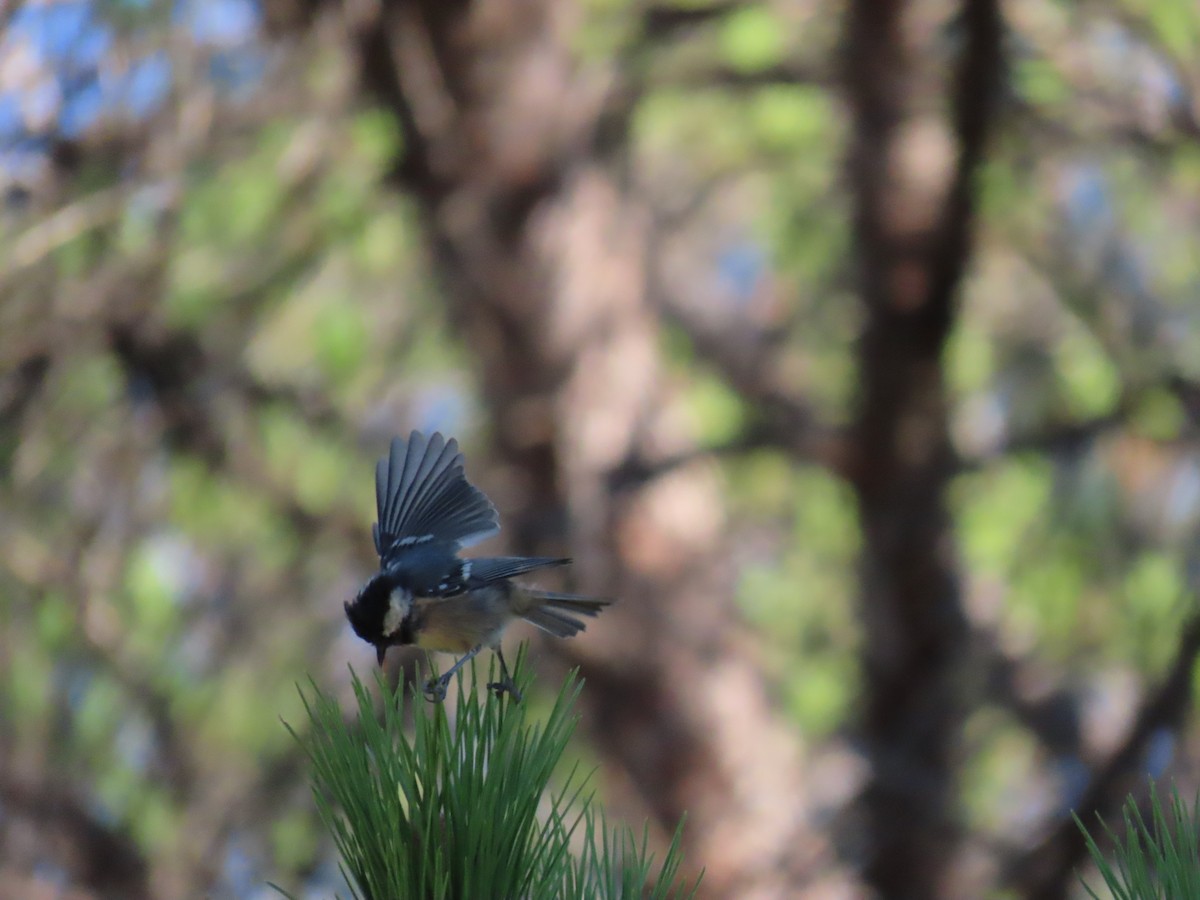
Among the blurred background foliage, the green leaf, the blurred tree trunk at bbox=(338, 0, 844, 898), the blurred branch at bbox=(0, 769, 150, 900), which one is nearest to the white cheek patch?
the blurred background foliage

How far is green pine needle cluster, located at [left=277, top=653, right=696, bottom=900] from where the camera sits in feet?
3.02

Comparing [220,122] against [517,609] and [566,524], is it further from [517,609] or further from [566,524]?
[517,609]

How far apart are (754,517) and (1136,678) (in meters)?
1.35

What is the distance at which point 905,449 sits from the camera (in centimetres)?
308

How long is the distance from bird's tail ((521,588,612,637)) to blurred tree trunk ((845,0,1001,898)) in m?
1.31

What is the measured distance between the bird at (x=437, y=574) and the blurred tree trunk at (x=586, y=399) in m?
1.19

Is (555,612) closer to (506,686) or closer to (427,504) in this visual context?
(427,504)

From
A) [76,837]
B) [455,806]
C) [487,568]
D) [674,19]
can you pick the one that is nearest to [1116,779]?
[487,568]

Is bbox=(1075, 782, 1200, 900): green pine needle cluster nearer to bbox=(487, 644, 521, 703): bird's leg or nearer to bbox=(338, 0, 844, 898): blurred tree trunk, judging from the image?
bbox=(487, 644, 521, 703): bird's leg

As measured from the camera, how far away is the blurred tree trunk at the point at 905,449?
2910mm

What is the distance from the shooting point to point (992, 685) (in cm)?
312

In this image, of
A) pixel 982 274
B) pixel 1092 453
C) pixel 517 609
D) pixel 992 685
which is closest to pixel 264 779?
pixel 517 609

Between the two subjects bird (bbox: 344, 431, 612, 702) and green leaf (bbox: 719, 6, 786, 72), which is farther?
green leaf (bbox: 719, 6, 786, 72)

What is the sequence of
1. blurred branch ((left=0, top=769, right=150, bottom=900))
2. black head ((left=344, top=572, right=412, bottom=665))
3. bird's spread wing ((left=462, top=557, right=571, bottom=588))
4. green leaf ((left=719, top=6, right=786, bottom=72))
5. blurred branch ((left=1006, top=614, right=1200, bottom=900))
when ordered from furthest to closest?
green leaf ((left=719, top=6, right=786, bottom=72)) < blurred branch ((left=0, top=769, right=150, bottom=900)) < blurred branch ((left=1006, top=614, right=1200, bottom=900)) < bird's spread wing ((left=462, top=557, right=571, bottom=588)) < black head ((left=344, top=572, right=412, bottom=665))
